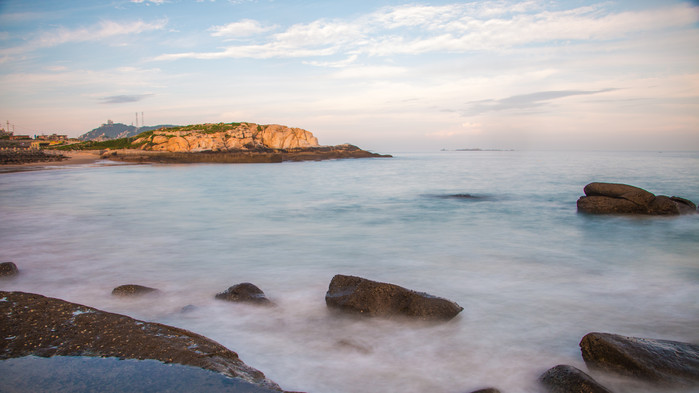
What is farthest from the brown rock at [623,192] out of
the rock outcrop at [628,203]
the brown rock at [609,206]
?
the brown rock at [609,206]

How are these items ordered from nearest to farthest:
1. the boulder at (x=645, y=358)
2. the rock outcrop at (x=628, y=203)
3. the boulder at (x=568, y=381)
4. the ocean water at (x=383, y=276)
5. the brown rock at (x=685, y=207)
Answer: the boulder at (x=568, y=381)
the boulder at (x=645, y=358)
the ocean water at (x=383, y=276)
the rock outcrop at (x=628, y=203)
the brown rock at (x=685, y=207)

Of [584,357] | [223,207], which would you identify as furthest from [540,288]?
[223,207]

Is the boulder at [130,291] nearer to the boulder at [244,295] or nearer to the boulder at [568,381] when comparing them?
the boulder at [244,295]

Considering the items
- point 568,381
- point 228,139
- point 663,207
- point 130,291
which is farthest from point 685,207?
point 228,139

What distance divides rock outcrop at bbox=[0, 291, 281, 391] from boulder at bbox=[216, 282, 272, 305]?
166cm

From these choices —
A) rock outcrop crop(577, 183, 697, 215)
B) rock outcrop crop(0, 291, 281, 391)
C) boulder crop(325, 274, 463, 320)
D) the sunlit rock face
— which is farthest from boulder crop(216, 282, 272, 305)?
the sunlit rock face

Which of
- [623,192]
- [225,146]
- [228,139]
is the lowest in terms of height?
[623,192]

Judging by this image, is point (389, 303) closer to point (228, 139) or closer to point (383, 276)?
point (383, 276)

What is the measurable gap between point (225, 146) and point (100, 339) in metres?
71.5

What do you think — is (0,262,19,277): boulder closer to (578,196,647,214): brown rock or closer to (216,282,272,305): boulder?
(216,282,272,305): boulder

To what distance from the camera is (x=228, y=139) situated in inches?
2852

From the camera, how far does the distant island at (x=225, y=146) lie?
184 feet

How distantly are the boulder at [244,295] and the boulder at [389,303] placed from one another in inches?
38.3

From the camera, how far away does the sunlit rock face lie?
224ft
